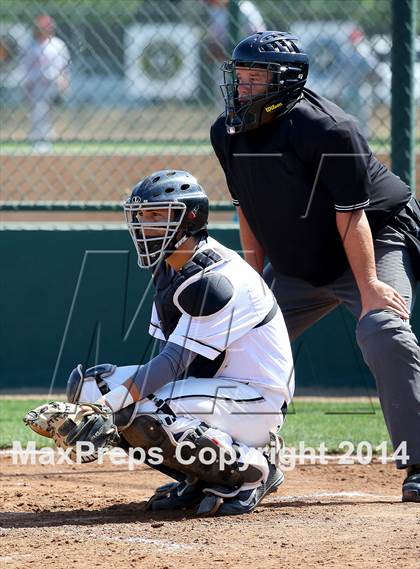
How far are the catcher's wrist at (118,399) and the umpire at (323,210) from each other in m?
1.01

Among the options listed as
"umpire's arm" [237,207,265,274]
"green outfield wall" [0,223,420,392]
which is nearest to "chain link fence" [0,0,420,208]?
"green outfield wall" [0,223,420,392]

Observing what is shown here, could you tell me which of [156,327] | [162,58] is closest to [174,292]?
→ [156,327]

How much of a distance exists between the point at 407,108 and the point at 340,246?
2.79 metres

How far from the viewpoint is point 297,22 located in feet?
28.5

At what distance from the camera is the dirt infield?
11.3 feet

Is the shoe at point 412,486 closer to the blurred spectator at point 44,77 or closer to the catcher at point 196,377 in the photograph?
the catcher at point 196,377

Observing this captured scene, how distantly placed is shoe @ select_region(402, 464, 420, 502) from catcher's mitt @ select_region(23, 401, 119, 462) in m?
1.24

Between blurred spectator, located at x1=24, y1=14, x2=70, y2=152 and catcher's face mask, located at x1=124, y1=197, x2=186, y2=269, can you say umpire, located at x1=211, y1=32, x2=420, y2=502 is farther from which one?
blurred spectator, located at x1=24, y1=14, x2=70, y2=152

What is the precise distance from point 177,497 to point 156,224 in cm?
111

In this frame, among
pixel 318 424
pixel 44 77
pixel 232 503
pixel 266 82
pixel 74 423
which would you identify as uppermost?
pixel 44 77

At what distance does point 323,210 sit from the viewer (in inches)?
179

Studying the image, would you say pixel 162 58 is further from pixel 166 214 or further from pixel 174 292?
pixel 174 292

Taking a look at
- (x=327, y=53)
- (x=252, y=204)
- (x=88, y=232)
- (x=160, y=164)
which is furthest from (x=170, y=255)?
(x=160, y=164)

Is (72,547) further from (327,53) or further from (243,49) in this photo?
(327,53)
